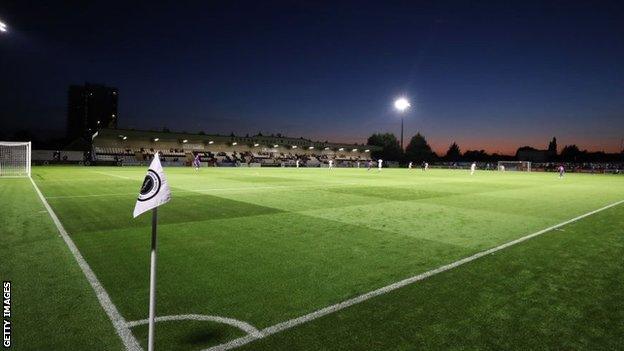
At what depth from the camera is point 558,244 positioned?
866 centimetres

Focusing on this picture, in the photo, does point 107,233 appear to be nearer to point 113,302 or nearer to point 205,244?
point 205,244

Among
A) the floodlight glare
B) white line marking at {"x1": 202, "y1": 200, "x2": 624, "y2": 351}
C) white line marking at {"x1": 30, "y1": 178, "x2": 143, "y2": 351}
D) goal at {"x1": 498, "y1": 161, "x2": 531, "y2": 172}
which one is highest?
the floodlight glare

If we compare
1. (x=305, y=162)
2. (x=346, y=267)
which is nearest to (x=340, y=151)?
(x=305, y=162)

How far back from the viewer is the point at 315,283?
19.0ft

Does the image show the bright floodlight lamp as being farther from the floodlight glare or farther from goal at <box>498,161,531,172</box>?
goal at <box>498,161,531,172</box>

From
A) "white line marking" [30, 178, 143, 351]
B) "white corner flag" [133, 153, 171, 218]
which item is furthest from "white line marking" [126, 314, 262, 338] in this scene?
"white corner flag" [133, 153, 171, 218]

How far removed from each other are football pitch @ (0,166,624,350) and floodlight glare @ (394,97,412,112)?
149 feet

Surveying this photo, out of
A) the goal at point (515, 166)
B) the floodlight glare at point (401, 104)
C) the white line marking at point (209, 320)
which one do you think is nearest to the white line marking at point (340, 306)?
the white line marking at point (209, 320)

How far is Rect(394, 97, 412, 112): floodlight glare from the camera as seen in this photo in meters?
55.2

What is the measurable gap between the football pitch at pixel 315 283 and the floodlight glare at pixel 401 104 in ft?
149

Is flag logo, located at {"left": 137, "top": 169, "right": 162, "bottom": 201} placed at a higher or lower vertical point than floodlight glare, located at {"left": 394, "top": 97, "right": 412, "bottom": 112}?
lower

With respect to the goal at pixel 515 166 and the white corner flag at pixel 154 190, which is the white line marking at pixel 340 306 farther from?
the goal at pixel 515 166

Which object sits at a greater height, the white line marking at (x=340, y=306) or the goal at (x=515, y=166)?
the goal at (x=515, y=166)

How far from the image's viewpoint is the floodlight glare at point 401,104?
55.2 metres
